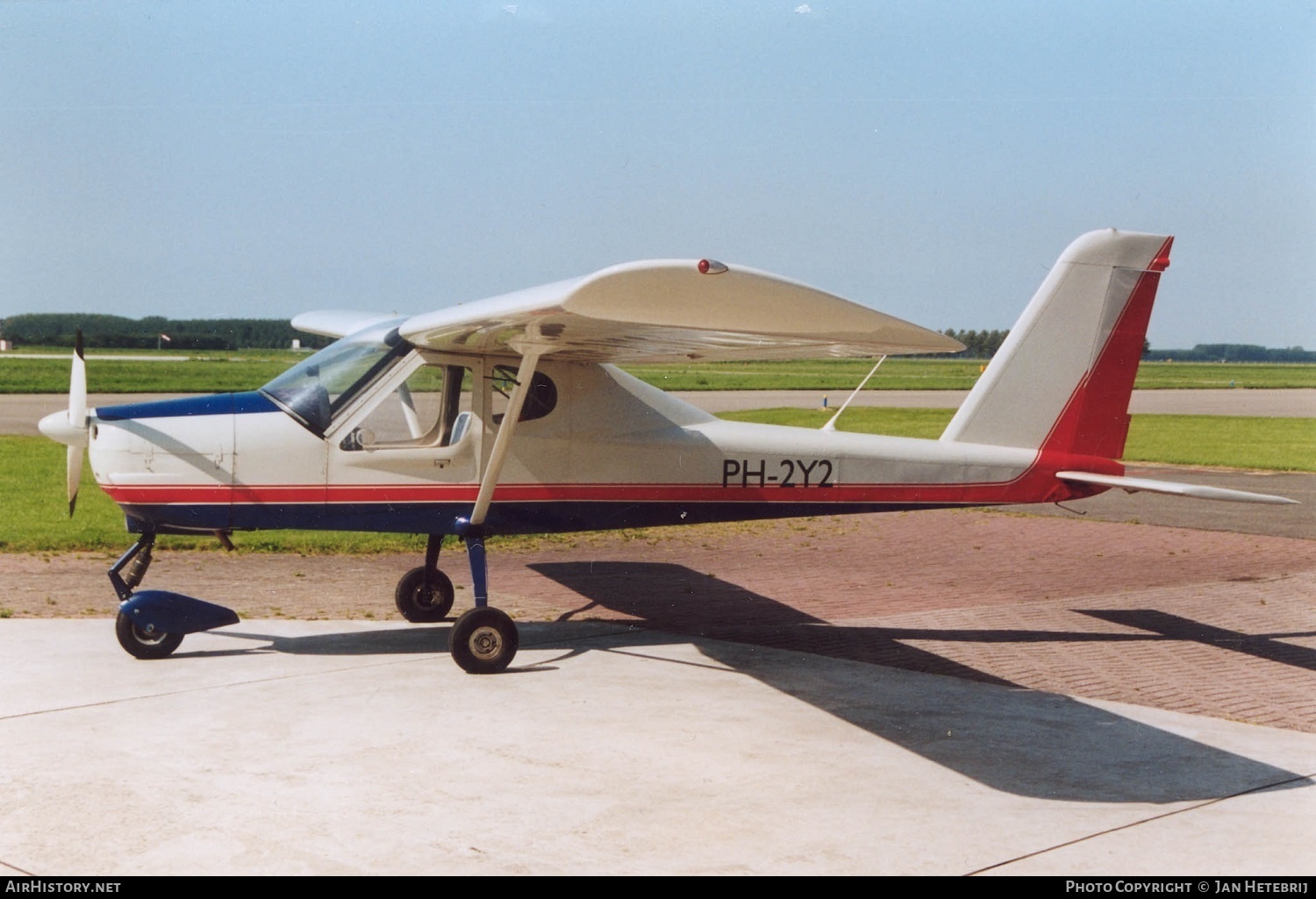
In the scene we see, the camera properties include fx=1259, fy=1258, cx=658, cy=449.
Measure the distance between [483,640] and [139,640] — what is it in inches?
87.6

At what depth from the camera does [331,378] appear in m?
8.37

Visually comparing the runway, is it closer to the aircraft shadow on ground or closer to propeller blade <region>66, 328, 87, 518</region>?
the aircraft shadow on ground

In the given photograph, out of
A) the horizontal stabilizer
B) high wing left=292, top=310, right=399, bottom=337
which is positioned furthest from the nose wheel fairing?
the horizontal stabilizer

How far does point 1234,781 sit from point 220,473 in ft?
19.7

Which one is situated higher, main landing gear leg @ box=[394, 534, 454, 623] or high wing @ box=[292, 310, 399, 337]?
high wing @ box=[292, 310, 399, 337]

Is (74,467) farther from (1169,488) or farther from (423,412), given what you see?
(1169,488)

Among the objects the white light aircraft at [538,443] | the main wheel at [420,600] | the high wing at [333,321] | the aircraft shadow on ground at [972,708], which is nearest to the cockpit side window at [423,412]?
the white light aircraft at [538,443]

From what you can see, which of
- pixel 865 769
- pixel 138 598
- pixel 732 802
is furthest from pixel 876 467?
pixel 138 598

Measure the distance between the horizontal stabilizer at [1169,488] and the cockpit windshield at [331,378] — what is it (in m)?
5.04

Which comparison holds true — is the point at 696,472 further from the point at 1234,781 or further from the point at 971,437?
the point at 1234,781

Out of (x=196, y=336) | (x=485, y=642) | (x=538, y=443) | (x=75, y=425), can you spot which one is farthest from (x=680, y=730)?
(x=196, y=336)

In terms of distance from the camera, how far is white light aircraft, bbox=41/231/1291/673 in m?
7.87

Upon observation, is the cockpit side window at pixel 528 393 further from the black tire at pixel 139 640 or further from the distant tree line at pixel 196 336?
the distant tree line at pixel 196 336

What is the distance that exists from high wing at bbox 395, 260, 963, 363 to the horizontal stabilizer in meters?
2.49
